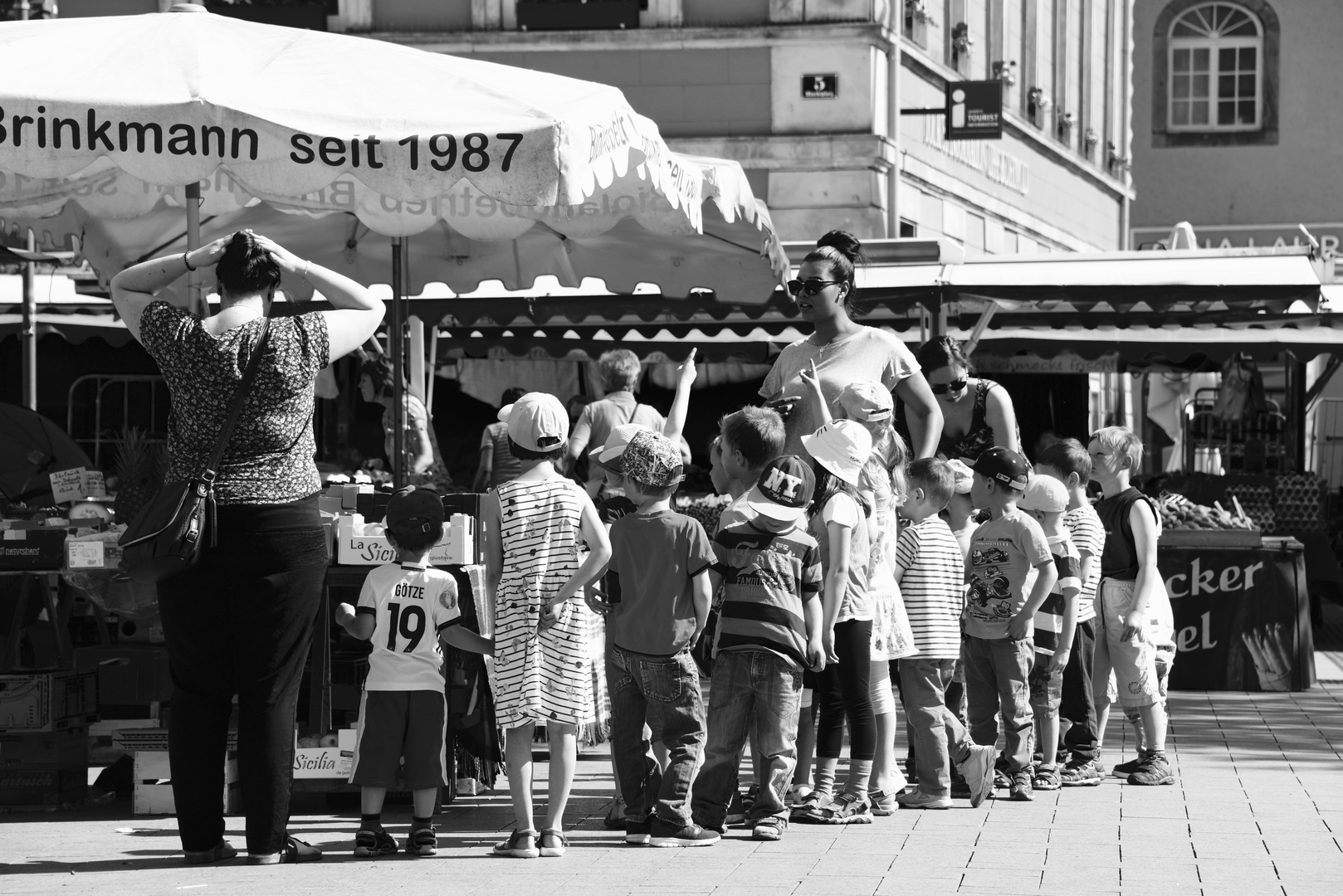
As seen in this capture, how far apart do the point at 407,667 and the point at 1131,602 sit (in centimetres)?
321

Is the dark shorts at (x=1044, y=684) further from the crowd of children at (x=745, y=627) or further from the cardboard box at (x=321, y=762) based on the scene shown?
the cardboard box at (x=321, y=762)

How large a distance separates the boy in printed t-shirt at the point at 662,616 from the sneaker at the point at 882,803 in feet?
2.67

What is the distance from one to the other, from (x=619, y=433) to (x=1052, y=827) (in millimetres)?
2133

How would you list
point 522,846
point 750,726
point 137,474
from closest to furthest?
1. point 522,846
2. point 750,726
3. point 137,474

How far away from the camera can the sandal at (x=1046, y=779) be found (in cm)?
752

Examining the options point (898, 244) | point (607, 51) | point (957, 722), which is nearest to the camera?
point (957, 722)

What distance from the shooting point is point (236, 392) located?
5777 mm

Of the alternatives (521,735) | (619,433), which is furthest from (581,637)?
(619,433)

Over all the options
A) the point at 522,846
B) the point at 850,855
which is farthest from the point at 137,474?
the point at 850,855

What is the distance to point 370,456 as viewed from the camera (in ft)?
54.9

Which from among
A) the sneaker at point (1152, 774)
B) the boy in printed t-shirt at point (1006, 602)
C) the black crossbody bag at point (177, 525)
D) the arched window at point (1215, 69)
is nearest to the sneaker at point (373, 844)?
the black crossbody bag at point (177, 525)

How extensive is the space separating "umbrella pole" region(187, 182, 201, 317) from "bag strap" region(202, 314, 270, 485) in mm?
1225

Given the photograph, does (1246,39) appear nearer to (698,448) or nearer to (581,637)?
(698,448)

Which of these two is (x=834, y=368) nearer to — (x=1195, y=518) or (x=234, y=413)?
(x=234, y=413)
